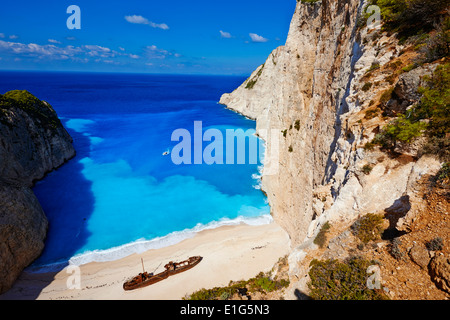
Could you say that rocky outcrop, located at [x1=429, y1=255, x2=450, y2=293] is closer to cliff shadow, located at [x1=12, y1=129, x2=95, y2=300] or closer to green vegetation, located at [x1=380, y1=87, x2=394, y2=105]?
green vegetation, located at [x1=380, y1=87, x2=394, y2=105]

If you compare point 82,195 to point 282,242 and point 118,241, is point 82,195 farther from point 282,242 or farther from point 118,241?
point 282,242

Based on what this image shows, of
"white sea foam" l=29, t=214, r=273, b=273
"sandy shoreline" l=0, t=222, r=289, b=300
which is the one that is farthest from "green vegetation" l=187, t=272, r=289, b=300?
"white sea foam" l=29, t=214, r=273, b=273

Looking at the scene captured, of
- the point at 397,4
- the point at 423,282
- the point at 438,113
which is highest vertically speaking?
the point at 397,4

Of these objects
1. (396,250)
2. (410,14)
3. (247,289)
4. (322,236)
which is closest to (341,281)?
(396,250)

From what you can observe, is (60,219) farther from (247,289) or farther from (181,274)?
(247,289)

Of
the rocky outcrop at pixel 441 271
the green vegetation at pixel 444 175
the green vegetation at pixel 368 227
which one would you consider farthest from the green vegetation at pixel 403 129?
the rocky outcrop at pixel 441 271

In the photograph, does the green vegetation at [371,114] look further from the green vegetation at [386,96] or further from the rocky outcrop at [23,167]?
the rocky outcrop at [23,167]
